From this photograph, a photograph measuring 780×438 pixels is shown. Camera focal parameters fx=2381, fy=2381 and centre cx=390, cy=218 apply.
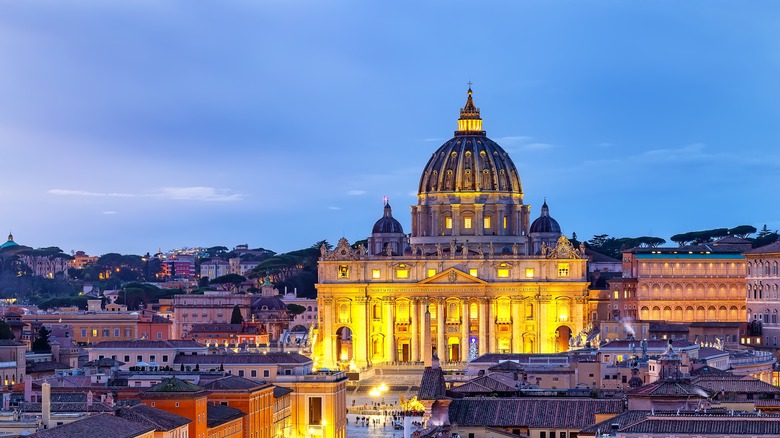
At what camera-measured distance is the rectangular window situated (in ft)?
414

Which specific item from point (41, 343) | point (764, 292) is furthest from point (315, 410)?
point (764, 292)

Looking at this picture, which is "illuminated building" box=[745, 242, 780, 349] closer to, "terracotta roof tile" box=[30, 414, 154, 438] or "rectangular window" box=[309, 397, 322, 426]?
"rectangular window" box=[309, 397, 322, 426]

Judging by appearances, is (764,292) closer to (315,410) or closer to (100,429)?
(315,410)

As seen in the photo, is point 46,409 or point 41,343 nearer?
point 46,409

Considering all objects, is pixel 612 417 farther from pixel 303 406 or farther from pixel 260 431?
pixel 303 406

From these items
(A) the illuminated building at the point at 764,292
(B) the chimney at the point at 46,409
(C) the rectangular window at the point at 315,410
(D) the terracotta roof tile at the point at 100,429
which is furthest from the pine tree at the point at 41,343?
(D) the terracotta roof tile at the point at 100,429

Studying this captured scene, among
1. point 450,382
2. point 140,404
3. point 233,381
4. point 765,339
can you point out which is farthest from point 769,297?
Answer: point 140,404

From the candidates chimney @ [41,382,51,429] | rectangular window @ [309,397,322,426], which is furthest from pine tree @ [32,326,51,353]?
→ chimney @ [41,382,51,429]

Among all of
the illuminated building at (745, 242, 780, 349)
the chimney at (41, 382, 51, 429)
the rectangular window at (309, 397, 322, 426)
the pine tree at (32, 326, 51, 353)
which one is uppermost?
the illuminated building at (745, 242, 780, 349)

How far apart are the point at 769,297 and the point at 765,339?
419cm

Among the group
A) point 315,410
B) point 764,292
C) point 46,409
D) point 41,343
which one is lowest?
point 315,410

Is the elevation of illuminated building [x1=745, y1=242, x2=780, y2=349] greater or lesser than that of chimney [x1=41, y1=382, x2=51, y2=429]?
greater

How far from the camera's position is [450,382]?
130 m

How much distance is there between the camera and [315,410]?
128 metres
